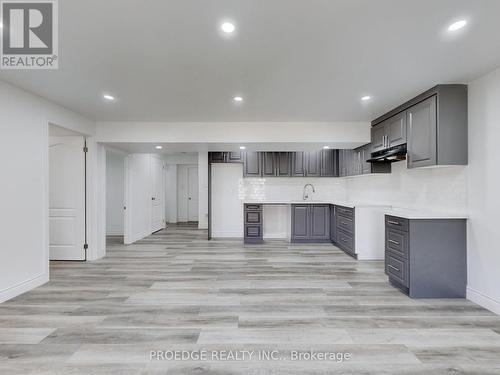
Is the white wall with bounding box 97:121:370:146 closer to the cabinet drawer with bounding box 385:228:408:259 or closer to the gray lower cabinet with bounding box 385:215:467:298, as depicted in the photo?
the cabinet drawer with bounding box 385:228:408:259

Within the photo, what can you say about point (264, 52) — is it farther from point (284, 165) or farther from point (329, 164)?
point (329, 164)

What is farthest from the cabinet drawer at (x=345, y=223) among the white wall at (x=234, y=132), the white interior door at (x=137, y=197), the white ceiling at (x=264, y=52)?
the white interior door at (x=137, y=197)

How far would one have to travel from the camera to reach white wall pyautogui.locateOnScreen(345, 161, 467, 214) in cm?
336

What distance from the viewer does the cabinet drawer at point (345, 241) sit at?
5.18 meters

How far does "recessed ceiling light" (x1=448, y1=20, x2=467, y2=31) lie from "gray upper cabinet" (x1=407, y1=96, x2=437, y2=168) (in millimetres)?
1384

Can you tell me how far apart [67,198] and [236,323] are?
4045 mm

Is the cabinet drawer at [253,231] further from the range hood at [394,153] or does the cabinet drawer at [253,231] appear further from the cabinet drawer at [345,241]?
the range hood at [394,153]

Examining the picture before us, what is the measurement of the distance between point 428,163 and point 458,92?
0.88 meters

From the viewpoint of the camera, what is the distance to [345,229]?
216 inches

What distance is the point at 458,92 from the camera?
10.5 ft

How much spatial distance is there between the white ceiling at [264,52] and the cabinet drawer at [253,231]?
3288 millimetres

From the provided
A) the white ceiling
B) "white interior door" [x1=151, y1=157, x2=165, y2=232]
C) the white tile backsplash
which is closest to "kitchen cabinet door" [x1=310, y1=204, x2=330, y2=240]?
the white tile backsplash

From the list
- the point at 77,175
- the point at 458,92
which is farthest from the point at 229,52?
the point at 77,175

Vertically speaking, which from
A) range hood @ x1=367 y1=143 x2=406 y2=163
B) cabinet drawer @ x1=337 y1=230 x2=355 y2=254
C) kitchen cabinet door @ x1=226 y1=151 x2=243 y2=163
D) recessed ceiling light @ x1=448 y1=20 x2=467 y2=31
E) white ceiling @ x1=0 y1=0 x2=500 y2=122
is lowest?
cabinet drawer @ x1=337 y1=230 x2=355 y2=254
